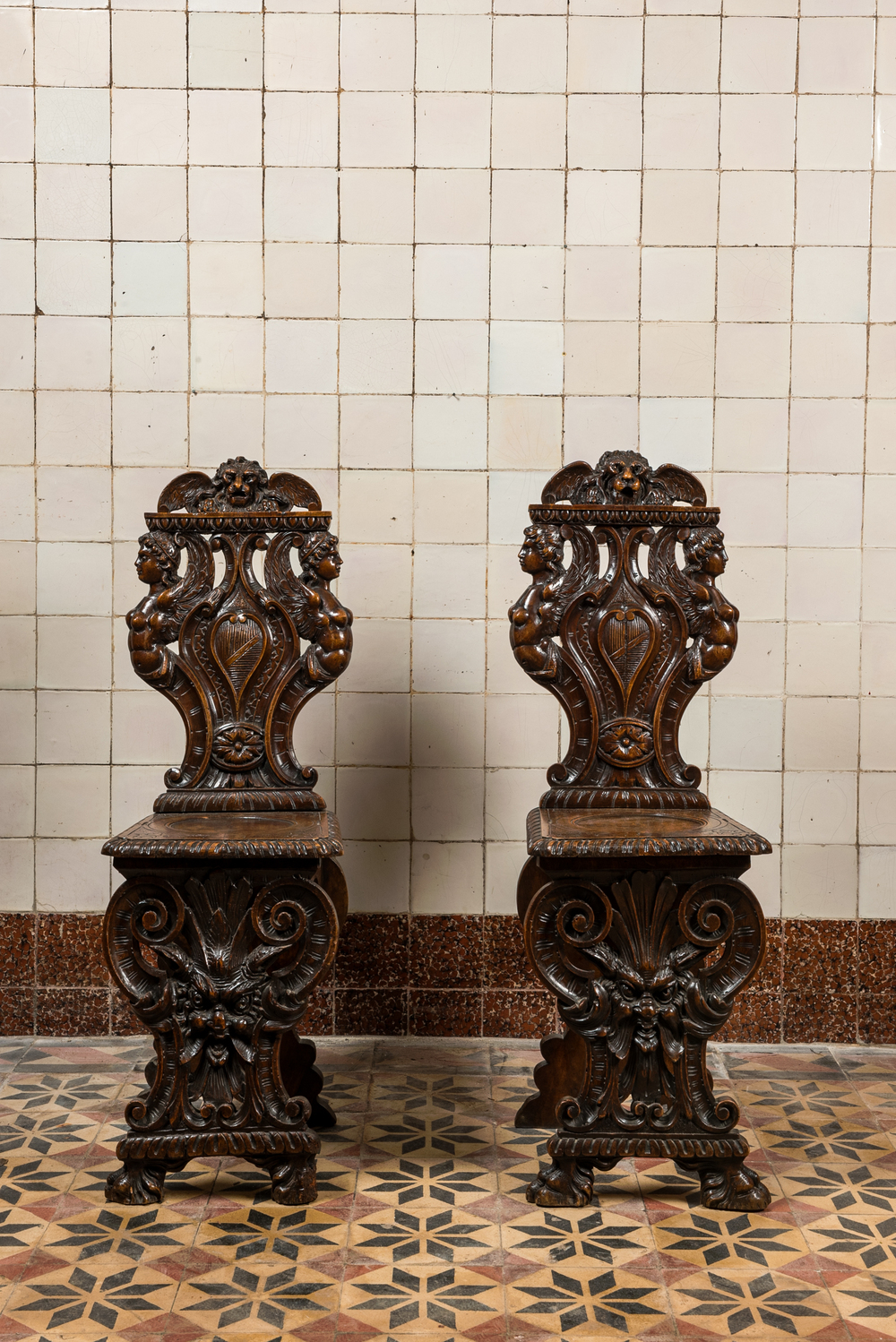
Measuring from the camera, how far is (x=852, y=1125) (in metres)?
3.14

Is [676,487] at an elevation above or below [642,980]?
above

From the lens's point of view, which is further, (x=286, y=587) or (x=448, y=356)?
(x=448, y=356)

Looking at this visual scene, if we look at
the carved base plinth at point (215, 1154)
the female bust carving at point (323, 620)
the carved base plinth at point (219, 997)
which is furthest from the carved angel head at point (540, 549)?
the carved base plinth at point (215, 1154)

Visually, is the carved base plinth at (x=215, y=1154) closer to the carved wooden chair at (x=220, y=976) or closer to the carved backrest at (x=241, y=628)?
the carved wooden chair at (x=220, y=976)

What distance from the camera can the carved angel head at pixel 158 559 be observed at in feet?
10.4

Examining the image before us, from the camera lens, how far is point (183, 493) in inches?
127

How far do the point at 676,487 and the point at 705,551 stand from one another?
192mm

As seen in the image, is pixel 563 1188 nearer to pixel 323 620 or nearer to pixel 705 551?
pixel 323 620

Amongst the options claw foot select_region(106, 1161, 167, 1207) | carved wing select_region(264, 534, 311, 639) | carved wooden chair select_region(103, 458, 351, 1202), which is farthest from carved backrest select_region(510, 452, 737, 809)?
claw foot select_region(106, 1161, 167, 1207)

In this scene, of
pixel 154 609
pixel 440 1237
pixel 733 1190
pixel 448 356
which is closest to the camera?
pixel 440 1237

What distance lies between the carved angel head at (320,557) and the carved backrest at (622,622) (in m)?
0.48

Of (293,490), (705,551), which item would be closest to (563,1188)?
(705,551)

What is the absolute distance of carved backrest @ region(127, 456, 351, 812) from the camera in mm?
3184

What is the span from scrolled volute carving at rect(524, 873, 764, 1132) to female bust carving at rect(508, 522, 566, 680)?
66cm
